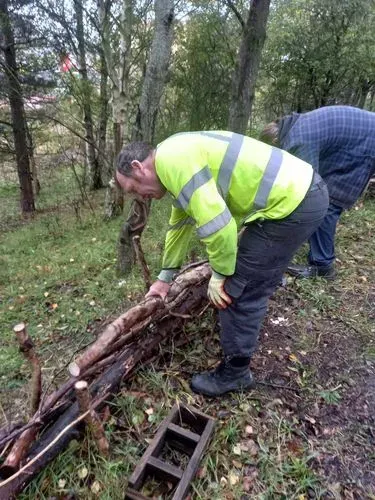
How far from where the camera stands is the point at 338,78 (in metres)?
10.7

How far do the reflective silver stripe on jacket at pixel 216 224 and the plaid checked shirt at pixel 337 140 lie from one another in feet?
5.46

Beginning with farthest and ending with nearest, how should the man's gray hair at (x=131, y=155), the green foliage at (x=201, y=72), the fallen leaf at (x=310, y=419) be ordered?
the green foliage at (x=201, y=72)
the fallen leaf at (x=310, y=419)
the man's gray hair at (x=131, y=155)

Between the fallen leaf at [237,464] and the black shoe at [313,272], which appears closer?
the fallen leaf at [237,464]

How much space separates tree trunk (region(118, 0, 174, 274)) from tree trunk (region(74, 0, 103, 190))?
9.17 feet

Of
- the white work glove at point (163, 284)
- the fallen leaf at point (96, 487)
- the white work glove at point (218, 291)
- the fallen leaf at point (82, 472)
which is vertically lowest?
the fallen leaf at point (96, 487)

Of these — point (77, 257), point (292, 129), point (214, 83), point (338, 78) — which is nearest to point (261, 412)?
point (292, 129)

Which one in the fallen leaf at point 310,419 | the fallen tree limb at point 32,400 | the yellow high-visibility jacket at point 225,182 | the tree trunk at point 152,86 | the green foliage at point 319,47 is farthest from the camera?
the green foliage at point 319,47

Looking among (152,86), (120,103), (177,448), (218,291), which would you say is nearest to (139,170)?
(218,291)

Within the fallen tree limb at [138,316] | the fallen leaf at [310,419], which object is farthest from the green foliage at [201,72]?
the fallen leaf at [310,419]

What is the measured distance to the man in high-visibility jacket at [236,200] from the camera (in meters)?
1.66

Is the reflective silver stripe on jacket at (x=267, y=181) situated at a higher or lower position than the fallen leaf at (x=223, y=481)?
higher

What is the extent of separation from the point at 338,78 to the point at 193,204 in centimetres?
1136

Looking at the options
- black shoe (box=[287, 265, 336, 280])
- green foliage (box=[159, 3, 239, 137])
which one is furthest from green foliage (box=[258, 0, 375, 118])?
black shoe (box=[287, 265, 336, 280])

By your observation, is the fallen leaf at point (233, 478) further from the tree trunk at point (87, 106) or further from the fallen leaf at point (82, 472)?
the tree trunk at point (87, 106)
